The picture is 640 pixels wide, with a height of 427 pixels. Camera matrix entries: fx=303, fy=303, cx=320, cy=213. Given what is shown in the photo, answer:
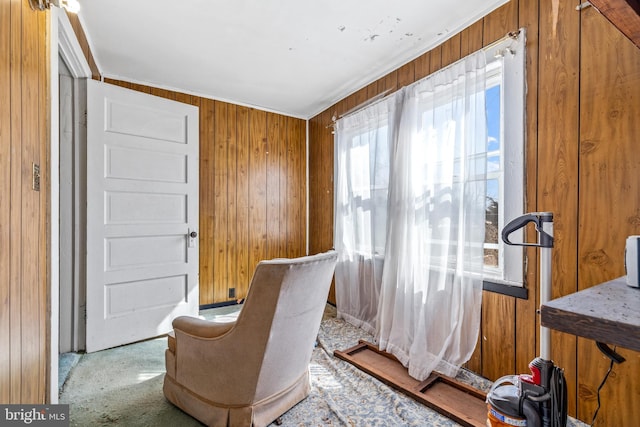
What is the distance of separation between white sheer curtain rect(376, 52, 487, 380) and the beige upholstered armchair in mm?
871

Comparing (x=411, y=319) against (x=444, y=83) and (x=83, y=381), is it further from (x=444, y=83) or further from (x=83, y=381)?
(x=83, y=381)

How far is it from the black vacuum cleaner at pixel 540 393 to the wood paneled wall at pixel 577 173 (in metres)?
0.57

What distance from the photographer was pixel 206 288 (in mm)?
3330

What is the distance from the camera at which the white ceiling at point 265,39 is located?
1916 millimetres

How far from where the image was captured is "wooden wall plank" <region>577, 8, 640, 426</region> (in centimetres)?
136

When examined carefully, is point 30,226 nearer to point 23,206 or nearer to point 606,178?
point 23,206

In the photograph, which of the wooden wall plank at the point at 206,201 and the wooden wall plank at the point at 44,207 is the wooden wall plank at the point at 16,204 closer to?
the wooden wall plank at the point at 44,207

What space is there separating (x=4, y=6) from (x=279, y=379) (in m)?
1.79

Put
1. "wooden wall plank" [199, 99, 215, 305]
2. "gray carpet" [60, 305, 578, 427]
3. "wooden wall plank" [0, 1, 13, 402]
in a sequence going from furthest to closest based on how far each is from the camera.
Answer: "wooden wall plank" [199, 99, 215, 305]
"gray carpet" [60, 305, 578, 427]
"wooden wall plank" [0, 1, 13, 402]

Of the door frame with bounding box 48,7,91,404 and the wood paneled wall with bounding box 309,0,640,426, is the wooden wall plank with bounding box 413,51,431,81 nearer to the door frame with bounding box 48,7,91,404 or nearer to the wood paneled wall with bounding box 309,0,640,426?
the wood paneled wall with bounding box 309,0,640,426

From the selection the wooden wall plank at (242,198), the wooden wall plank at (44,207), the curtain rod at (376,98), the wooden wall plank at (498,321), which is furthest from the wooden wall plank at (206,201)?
the wooden wall plank at (498,321)

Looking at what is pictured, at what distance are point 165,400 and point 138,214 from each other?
58.9 inches

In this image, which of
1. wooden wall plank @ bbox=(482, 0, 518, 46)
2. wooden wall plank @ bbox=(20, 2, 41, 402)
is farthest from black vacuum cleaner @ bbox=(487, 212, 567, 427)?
wooden wall plank @ bbox=(20, 2, 41, 402)
